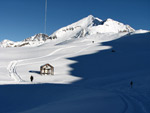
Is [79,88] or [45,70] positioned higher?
[45,70]

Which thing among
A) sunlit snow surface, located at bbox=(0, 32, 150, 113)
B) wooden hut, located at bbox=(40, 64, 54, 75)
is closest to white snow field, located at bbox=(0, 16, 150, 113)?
sunlit snow surface, located at bbox=(0, 32, 150, 113)

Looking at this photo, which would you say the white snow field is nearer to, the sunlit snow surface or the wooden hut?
the sunlit snow surface

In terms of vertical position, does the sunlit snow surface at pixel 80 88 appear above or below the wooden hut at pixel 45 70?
below

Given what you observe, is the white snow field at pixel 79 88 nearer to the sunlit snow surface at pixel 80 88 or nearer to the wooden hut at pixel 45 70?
the sunlit snow surface at pixel 80 88

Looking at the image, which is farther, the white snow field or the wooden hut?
the wooden hut

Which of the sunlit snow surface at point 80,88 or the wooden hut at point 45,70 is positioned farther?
the wooden hut at point 45,70

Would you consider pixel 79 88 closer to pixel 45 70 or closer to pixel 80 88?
pixel 80 88

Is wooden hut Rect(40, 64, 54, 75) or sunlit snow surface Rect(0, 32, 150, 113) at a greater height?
wooden hut Rect(40, 64, 54, 75)

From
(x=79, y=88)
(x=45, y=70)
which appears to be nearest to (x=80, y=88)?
(x=79, y=88)

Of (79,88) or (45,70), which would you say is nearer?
(79,88)

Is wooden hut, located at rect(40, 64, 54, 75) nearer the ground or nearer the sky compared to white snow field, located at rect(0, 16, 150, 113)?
nearer the sky

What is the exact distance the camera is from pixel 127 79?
3003 centimetres

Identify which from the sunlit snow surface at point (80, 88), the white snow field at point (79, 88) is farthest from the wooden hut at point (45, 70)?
the white snow field at point (79, 88)

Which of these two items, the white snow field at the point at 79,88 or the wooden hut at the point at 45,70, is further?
the wooden hut at the point at 45,70
